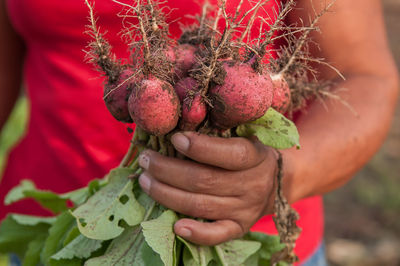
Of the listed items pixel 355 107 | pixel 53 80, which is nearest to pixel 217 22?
pixel 355 107

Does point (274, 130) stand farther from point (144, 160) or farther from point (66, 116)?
point (66, 116)

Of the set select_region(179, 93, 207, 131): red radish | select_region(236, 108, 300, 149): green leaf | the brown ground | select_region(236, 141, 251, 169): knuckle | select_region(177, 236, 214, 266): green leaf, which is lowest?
the brown ground

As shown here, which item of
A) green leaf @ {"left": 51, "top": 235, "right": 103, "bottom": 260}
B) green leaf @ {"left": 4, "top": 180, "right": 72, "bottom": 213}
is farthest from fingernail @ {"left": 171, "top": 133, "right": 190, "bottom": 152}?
green leaf @ {"left": 4, "top": 180, "right": 72, "bottom": 213}

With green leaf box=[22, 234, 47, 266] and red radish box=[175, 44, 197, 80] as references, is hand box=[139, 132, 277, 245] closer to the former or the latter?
red radish box=[175, 44, 197, 80]

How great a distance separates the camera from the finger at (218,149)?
917 mm

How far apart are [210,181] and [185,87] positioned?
229 millimetres

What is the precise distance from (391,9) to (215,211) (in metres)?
9.29

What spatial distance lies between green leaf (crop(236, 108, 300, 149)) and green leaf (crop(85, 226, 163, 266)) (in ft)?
1.14

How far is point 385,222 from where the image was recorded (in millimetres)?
3523

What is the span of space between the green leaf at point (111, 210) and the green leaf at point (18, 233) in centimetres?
31

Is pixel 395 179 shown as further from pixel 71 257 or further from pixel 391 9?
pixel 391 9

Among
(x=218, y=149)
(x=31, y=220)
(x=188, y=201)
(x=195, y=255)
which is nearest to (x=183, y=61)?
(x=218, y=149)

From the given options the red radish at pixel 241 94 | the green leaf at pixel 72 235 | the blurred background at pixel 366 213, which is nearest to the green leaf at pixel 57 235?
the green leaf at pixel 72 235

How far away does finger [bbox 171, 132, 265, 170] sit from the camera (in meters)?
0.92
